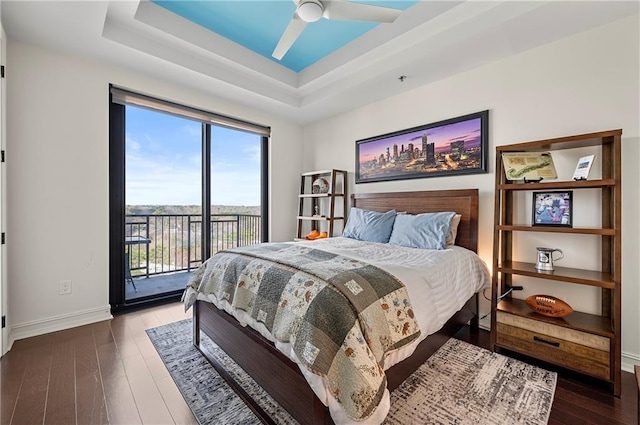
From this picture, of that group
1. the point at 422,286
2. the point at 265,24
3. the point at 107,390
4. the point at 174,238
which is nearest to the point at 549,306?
the point at 422,286

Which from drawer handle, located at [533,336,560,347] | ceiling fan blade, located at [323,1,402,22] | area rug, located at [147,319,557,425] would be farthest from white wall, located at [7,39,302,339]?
drawer handle, located at [533,336,560,347]

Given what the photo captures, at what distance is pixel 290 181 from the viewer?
4.49m

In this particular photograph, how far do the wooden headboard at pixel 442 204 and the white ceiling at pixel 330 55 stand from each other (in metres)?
1.25

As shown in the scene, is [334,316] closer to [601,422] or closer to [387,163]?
[601,422]

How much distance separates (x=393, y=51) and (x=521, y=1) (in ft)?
3.44

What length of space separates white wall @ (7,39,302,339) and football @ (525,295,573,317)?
3.82 meters

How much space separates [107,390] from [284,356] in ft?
3.90

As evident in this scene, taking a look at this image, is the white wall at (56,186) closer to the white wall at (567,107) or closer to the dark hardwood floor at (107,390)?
the dark hardwood floor at (107,390)

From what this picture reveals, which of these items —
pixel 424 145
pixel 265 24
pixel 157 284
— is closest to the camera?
pixel 265 24

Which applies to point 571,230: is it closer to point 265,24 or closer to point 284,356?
point 284,356

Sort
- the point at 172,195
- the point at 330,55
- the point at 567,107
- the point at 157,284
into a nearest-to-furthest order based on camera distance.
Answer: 1. the point at 567,107
2. the point at 330,55
3. the point at 172,195
4. the point at 157,284

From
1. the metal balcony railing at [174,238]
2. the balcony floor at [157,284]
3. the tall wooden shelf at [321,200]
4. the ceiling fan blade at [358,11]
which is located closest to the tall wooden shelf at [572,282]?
the ceiling fan blade at [358,11]

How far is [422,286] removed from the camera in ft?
5.43

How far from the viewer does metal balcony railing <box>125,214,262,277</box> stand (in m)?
3.94
